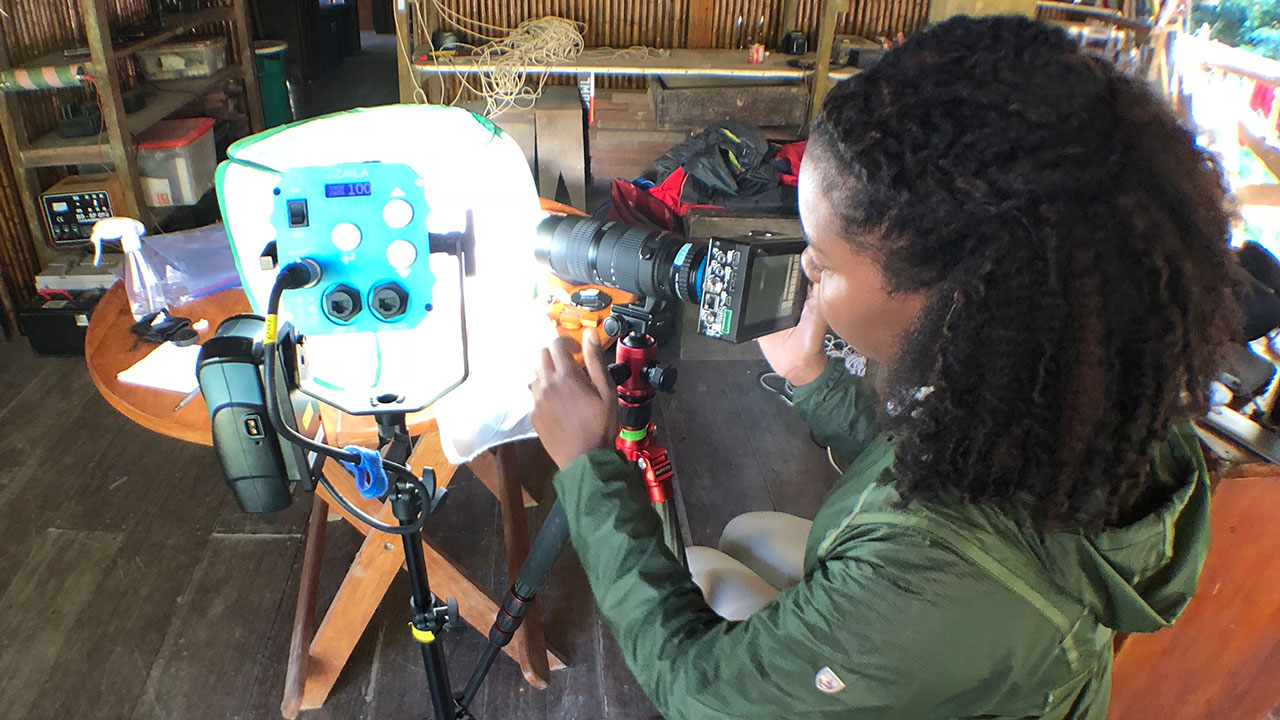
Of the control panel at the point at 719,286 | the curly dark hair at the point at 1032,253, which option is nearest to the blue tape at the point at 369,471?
the control panel at the point at 719,286

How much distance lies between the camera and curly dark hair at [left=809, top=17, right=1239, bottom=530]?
530 millimetres

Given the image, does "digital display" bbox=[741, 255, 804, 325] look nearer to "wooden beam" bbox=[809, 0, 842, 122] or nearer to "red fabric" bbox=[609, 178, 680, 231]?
"red fabric" bbox=[609, 178, 680, 231]

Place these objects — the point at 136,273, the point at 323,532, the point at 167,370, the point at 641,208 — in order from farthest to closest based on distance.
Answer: the point at 641,208, the point at 323,532, the point at 136,273, the point at 167,370

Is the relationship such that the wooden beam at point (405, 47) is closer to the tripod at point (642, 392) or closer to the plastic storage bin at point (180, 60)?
the plastic storage bin at point (180, 60)

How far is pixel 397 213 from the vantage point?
718 mm

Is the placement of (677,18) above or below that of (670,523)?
above

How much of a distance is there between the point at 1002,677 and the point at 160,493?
1938 mm

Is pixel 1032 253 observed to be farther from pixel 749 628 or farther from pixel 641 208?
pixel 641 208

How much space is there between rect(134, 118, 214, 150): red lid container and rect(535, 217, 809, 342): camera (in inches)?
83.1

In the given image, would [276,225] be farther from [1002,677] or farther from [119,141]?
[119,141]

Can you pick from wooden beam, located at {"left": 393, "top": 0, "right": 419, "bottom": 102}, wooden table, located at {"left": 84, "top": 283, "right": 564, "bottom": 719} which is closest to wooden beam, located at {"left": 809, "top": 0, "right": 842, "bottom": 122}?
wooden beam, located at {"left": 393, "top": 0, "right": 419, "bottom": 102}

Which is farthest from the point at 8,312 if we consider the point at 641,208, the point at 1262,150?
the point at 1262,150

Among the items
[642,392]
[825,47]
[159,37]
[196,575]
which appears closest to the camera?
[642,392]

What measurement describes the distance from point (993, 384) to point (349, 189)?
570mm
